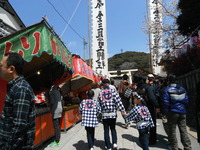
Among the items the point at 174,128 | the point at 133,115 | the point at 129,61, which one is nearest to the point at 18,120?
the point at 133,115

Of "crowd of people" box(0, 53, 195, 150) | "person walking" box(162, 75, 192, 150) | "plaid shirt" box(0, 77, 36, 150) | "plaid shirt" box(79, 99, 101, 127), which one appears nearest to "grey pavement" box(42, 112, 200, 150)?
"crowd of people" box(0, 53, 195, 150)

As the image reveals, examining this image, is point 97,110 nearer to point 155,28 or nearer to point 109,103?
point 109,103

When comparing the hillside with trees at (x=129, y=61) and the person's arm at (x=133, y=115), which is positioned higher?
the hillside with trees at (x=129, y=61)

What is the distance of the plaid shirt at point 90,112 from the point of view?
4391 millimetres

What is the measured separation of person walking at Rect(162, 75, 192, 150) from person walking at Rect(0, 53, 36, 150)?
323cm

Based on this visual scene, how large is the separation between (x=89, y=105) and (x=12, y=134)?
9.66 feet

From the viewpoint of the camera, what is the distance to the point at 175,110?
3.99 m

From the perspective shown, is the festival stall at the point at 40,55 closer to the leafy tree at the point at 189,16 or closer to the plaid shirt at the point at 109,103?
the plaid shirt at the point at 109,103

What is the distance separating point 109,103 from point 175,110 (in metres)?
1.58

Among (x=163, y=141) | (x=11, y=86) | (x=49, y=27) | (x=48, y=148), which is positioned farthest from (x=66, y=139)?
(x=11, y=86)

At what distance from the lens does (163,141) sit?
5.21m

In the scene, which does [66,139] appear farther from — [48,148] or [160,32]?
[160,32]

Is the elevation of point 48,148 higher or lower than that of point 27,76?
lower

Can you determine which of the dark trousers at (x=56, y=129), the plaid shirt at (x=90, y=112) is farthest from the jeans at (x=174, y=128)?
the dark trousers at (x=56, y=129)
